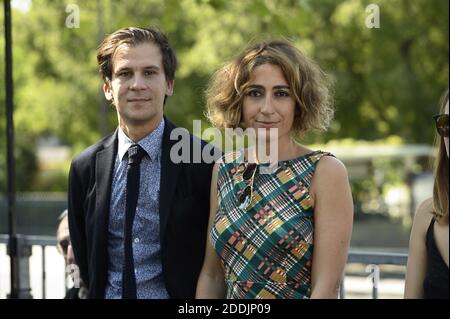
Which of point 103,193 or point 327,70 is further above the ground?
point 327,70

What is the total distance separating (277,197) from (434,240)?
58 cm

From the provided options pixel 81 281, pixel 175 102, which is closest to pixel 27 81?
pixel 175 102

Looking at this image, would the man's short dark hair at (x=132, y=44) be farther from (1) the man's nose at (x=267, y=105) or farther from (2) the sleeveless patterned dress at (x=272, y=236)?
(2) the sleeveless patterned dress at (x=272, y=236)

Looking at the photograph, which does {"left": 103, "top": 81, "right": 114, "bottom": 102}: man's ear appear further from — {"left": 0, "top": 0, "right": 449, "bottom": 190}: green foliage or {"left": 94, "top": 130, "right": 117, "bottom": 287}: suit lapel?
{"left": 0, "top": 0, "right": 449, "bottom": 190}: green foliage

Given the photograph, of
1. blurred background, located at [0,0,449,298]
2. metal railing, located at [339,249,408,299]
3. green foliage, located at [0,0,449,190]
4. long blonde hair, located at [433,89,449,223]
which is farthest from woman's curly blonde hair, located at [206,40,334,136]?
green foliage, located at [0,0,449,190]

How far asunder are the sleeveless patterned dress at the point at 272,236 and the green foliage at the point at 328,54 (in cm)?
1652

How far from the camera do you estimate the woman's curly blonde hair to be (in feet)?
10.2

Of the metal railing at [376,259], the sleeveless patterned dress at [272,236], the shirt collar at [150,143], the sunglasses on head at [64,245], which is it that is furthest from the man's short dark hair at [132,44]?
the metal railing at [376,259]

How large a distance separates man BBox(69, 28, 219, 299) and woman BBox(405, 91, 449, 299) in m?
0.88

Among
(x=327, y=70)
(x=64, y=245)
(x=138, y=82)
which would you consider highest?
(x=327, y=70)

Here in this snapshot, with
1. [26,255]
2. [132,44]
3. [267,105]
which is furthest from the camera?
[26,255]

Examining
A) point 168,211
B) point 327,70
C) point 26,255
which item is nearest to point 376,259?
point 168,211

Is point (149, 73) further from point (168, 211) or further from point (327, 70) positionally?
point (327, 70)

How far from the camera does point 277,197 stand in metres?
3.06
